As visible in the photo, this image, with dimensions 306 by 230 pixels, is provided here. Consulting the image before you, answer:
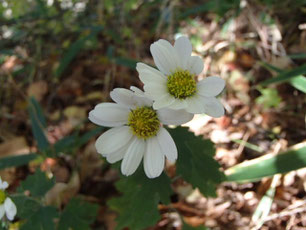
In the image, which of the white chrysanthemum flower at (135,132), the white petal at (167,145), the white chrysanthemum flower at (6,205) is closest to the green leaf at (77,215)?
the white chrysanthemum flower at (6,205)

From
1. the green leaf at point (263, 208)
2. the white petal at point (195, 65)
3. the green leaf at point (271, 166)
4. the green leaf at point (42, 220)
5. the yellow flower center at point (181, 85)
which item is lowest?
the green leaf at point (263, 208)

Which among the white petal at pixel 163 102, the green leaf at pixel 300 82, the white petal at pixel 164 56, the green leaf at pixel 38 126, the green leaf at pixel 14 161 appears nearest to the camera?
the white petal at pixel 163 102

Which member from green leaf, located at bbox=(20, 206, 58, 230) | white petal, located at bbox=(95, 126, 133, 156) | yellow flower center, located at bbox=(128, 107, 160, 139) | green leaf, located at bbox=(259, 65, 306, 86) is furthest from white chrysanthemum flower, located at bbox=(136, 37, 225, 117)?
green leaf, located at bbox=(20, 206, 58, 230)

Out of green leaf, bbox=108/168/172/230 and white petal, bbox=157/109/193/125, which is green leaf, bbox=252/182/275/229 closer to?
green leaf, bbox=108/168/172/230

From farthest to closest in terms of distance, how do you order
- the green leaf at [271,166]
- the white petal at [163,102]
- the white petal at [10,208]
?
1. the green leaf at [271,166]
2. the white petal at [10,208]
3. the white petal at [163,102]

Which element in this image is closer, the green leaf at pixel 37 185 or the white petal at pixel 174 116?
the white petal at pixel 174 116

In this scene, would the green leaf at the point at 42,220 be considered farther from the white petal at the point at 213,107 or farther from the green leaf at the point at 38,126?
the white petal at the point at 213,107
